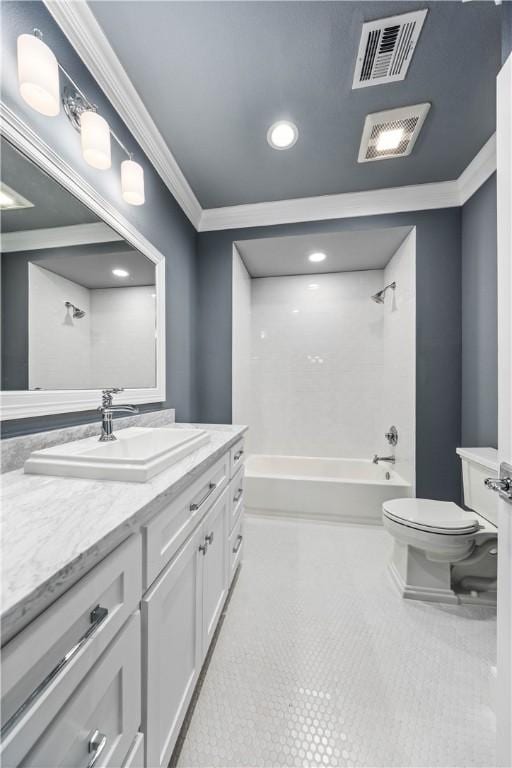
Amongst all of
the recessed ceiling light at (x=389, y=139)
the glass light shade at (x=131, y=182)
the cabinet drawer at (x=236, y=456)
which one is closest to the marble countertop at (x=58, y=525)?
the cabinet drawer at (x=236, y=456)

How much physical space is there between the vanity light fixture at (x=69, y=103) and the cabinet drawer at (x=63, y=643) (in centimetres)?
133

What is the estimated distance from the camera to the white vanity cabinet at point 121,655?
1.32 feet

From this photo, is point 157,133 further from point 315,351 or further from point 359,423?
point 359,423

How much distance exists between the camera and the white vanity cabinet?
0.40 m

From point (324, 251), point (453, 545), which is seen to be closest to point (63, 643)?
point (453, 545)

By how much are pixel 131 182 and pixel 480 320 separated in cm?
219

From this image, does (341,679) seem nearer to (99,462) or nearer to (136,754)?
(136,754)

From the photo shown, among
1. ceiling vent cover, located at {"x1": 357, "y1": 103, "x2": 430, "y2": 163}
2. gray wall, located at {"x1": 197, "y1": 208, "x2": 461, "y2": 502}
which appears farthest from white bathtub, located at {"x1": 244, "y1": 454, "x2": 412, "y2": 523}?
ceiling vent cover, located at {"x1": 357, "y1": 103, "x2": 430, "y2": 163}

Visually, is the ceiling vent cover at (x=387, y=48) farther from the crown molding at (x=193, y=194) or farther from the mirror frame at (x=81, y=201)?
the mirror frame at (x=81, y=201)

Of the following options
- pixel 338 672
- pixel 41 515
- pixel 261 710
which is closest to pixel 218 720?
pixel 261 710

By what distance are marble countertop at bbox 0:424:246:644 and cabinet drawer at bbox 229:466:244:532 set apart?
596 millimetres

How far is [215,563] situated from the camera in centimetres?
120

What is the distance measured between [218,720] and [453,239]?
116 inches

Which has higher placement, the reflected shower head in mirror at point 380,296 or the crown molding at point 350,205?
the crown molding at point 350,205
